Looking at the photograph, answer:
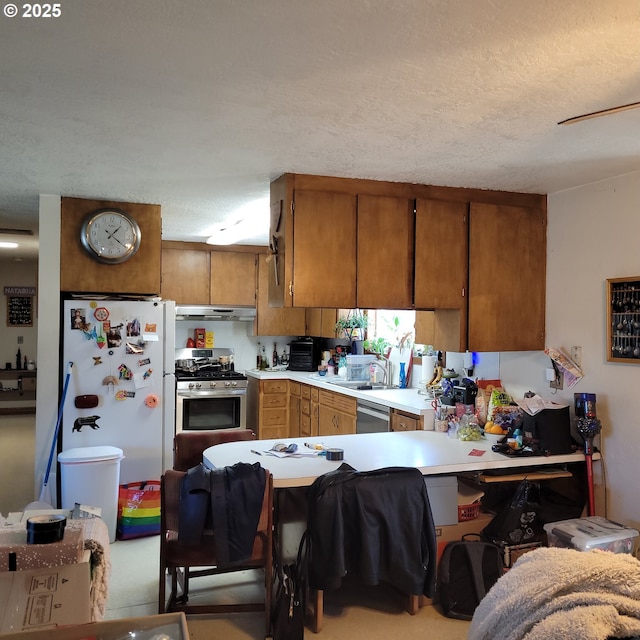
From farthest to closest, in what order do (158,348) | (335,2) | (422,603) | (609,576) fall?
(158,348) → (422,603) → (335,2) → (609,576)

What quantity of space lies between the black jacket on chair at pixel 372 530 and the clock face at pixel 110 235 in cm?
225

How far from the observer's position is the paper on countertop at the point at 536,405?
333 cm

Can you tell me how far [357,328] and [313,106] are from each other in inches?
161

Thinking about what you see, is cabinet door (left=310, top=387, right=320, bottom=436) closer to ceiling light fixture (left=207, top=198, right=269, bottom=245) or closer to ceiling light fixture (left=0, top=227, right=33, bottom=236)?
ceiling light fixture (left=207, top=198, right=269, bottom=245)

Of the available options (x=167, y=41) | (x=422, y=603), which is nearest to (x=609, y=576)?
(x=167, y=41)

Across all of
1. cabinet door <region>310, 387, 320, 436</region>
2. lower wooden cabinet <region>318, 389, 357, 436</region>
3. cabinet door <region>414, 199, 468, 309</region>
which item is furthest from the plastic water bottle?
cabinet door <region>414, 199, 468, 309</region>

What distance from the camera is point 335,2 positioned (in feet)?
4.86

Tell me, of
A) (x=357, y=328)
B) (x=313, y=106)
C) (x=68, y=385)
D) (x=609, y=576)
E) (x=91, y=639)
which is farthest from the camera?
(x=357, y=328)

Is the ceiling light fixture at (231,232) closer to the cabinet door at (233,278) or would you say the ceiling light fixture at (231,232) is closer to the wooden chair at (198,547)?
the cabinet door at (233,278)

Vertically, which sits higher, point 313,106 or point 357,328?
point 313,106

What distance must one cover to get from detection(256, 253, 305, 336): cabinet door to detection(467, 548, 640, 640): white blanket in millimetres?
5487

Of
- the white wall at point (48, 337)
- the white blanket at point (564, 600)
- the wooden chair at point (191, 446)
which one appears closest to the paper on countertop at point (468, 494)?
the wooden chair at point (191, 446)

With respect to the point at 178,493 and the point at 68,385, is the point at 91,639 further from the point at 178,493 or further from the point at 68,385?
the point at 68,385

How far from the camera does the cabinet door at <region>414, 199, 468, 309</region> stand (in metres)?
3.53
